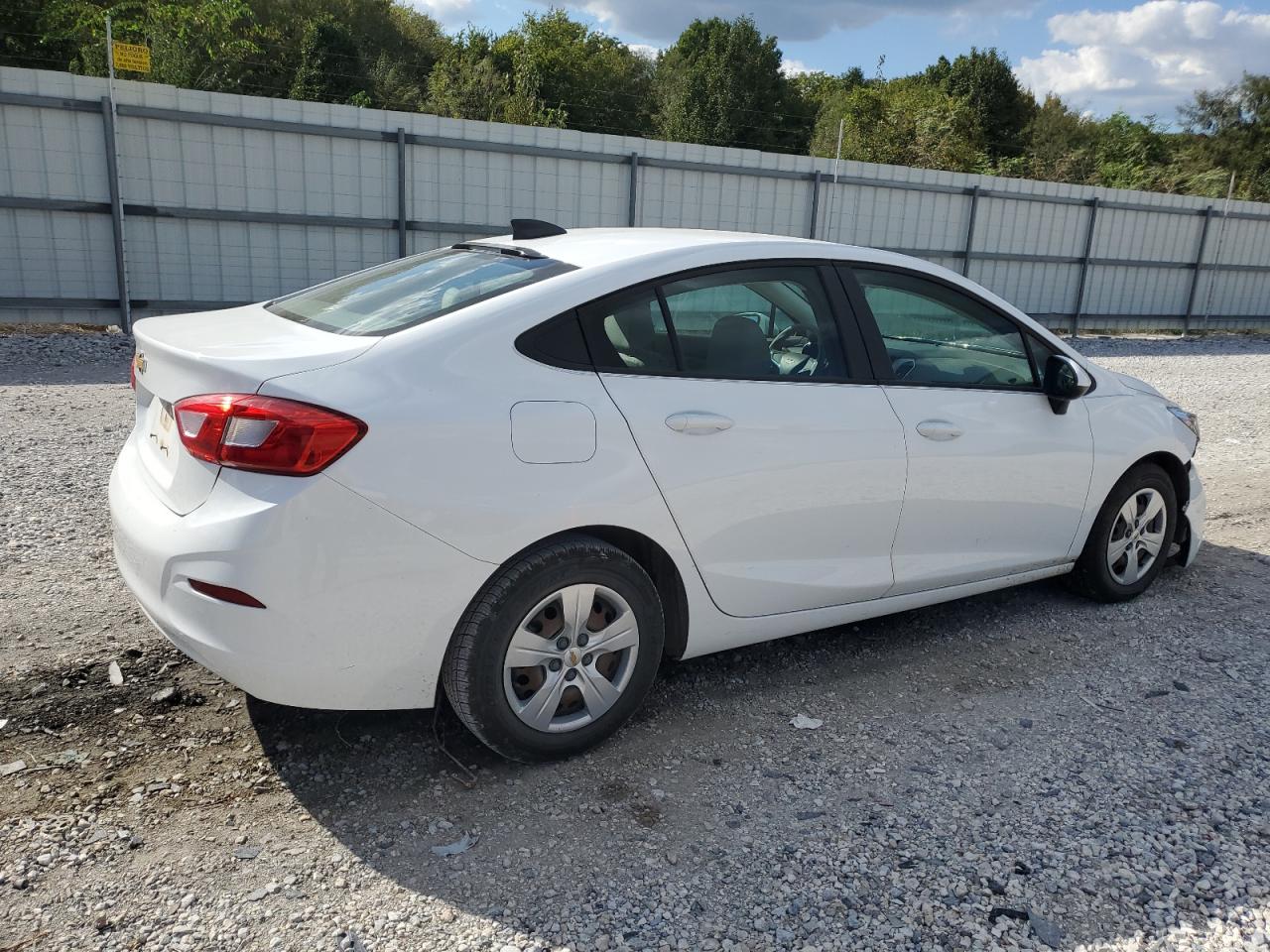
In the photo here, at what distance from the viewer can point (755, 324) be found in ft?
11.4

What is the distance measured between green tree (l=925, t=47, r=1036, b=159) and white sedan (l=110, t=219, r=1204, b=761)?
153ft

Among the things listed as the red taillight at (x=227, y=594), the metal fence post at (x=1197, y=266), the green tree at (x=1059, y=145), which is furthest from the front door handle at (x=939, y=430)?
the green tree at (x=1059, y=145)

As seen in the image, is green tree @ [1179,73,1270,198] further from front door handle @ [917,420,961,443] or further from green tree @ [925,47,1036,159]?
front door handle @ [917,420,961,443]

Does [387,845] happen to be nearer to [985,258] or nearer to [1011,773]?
[1011,773]

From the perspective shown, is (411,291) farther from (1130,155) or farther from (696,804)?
(1130,155)

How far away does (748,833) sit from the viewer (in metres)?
2.80

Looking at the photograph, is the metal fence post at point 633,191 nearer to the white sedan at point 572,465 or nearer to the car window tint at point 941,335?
the car window tint at point 941,335

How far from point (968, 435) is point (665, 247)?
1.34m

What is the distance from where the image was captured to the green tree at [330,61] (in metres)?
33.8

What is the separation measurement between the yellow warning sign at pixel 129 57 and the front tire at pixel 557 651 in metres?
9.57

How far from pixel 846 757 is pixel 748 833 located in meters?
0.56

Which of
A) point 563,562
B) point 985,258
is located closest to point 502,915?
point 563,562

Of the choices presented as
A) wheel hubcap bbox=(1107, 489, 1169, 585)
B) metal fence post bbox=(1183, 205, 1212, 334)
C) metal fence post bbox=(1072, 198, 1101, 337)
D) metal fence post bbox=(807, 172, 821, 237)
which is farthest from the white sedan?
metal fence post bbox=(1183, 205, 1212, 334)

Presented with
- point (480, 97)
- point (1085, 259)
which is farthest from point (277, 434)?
point (480, 97)
